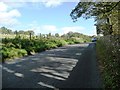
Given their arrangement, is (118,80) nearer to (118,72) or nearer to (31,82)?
(118,72)

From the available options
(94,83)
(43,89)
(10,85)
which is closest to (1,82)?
(10,85)

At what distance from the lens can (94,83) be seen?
1026 cm

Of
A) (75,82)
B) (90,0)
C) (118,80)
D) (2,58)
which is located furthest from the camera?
(90,0)

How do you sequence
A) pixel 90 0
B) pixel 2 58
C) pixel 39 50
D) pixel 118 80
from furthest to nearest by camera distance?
pixel 39 50 → pixel 90 0 → pixel 2 58 → pixel 118 80

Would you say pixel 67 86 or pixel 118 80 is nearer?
pixel 118 80

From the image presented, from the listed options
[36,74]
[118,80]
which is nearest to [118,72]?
[118,80]

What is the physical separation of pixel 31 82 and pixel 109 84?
3075 mm

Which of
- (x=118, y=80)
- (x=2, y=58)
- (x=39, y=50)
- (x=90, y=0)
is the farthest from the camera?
(x=39, y=50)

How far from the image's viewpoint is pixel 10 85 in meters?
10.1

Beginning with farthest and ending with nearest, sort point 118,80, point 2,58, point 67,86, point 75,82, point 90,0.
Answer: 1. point 90,0
2. point 2,58
3. point 75,82
4. point 67,86
5. point 118,80

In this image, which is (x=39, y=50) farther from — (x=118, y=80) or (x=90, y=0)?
(x=118, y=80)

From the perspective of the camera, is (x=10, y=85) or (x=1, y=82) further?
(x=1, y=82)

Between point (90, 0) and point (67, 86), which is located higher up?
point (90, 0)

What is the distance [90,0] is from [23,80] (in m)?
12.3
